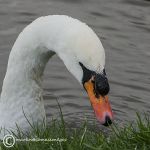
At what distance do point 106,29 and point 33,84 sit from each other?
4200 mm

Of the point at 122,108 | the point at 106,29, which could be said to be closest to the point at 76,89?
the point at 122,108

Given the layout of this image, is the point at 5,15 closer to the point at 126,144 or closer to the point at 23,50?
the point at 23,50

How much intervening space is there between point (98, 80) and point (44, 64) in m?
1.26

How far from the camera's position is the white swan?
555cm

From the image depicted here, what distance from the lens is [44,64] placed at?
22.0ft

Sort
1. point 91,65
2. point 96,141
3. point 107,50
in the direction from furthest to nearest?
point 107,50 < point 91,65 < point 96,141

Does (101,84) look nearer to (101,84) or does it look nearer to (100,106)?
(101,84)

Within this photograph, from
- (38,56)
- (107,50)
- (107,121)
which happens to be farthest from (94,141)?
(107,50)

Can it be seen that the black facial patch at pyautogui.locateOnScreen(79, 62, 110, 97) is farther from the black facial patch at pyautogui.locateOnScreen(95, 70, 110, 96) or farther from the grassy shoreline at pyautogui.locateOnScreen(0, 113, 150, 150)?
the grassy shoreline at pyautogui.locateOnScreen(0, 113, 150, 150)

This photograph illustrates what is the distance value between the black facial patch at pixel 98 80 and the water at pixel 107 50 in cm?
225

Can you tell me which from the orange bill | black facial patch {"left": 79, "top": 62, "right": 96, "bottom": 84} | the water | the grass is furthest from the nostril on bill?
the water

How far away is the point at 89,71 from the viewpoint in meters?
5.54

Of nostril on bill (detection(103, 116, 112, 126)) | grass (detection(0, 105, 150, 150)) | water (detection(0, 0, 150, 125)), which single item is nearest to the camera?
grass (detection(0, 105, 150, 150))

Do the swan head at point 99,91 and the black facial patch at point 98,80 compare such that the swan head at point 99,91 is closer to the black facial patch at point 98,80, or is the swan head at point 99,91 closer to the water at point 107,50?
the black facial patch at point 98,80
